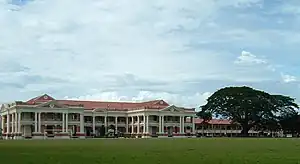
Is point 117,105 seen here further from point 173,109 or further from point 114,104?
point 173,109

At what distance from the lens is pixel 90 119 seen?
144 m

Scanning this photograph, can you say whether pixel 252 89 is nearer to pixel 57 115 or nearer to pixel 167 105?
pixel 167 105

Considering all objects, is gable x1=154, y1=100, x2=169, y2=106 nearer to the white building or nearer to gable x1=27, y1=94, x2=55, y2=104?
the white building

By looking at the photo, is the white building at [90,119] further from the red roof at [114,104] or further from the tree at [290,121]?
the tree at [290,121]

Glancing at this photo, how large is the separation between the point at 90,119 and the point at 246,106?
4629 centimetres

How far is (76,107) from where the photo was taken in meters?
135

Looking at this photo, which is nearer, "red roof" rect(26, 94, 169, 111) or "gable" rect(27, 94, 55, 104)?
"gable" rect(27, 94, 55, 104)

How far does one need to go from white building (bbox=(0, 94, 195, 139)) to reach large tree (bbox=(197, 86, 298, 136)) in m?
19.8

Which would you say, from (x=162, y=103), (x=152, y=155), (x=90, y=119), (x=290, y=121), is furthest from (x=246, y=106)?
(x=152, y=155)

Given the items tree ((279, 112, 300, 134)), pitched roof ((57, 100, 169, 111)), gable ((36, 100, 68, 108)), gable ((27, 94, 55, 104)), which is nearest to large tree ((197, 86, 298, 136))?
tree ((279, 112, 300, 134))

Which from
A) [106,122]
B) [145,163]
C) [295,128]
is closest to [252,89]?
[295,128]

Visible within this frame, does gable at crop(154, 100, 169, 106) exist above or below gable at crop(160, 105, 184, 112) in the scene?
above

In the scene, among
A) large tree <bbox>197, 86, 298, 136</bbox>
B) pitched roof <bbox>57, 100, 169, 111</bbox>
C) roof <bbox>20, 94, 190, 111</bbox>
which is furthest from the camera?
pitched roof <bbox>57, 100, 169, 111</bbox>

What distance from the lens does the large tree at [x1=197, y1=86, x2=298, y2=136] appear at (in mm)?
119688
